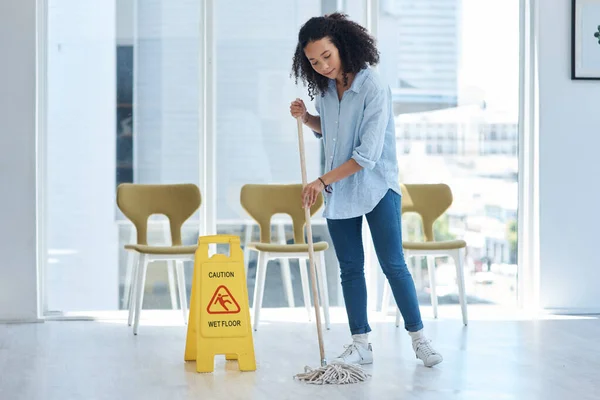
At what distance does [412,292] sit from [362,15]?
238 centimetres

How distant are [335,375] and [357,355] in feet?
1.05

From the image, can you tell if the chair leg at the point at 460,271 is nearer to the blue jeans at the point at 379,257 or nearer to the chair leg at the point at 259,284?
the chair leg at the point at 259,284

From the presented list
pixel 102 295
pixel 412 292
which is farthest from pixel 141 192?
pixel 412 292

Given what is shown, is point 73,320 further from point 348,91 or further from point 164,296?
point 348,91

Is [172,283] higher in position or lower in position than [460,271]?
lower

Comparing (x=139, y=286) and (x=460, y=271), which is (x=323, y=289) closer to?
(x=460, y=271)

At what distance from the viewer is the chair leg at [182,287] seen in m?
5.14

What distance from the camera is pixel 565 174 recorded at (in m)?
5.50

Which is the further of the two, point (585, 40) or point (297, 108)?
point (585, 40)

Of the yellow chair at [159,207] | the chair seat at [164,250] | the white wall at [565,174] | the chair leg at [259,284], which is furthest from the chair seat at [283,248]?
the white wall at [565,174]

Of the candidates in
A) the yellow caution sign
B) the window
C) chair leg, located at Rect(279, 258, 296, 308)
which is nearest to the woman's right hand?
the yellow caution sign

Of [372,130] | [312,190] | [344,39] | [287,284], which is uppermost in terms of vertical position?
[344,39]

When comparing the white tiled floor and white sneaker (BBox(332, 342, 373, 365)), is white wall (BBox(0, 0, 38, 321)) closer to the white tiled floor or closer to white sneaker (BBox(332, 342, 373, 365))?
the white tiled floor

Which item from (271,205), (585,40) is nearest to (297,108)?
(271,205)
